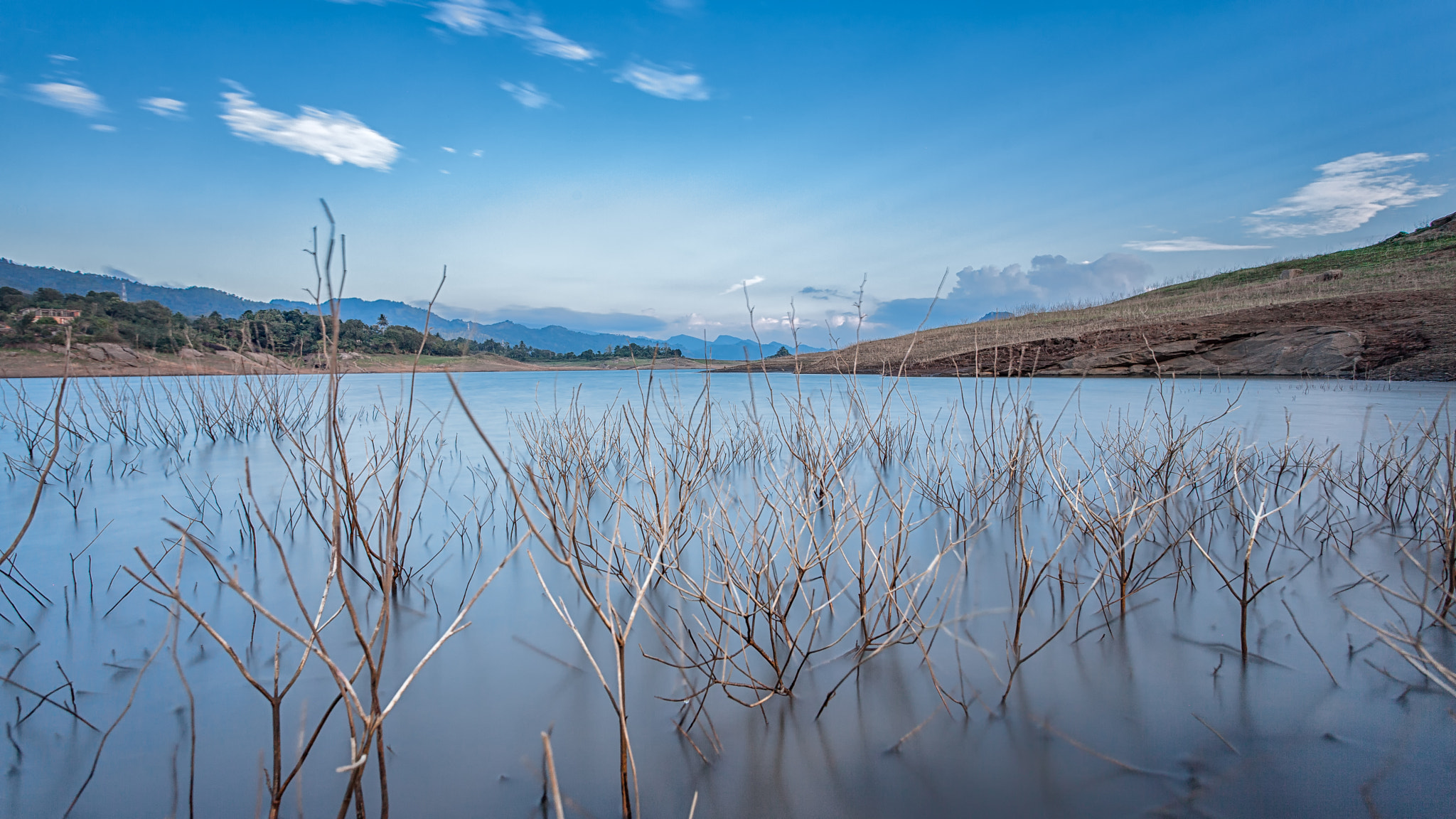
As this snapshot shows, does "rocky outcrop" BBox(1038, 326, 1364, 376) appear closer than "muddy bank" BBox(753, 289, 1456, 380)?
No

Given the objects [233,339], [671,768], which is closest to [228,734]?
[671,768]

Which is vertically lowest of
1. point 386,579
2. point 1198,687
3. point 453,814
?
point 453,814

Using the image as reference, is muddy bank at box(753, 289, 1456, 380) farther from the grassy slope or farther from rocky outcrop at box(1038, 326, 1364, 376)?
the grassy slope

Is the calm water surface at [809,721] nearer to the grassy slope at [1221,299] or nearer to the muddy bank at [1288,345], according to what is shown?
the muddy bank at [1288,345]

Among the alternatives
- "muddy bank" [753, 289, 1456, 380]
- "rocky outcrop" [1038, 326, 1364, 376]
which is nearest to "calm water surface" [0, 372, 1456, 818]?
"muddy bank" [753, 289, 1456, 380]

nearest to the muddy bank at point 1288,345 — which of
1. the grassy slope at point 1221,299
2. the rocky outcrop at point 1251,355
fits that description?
the rocky outcrop at point 1251,355

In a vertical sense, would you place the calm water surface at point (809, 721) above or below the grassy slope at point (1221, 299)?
below

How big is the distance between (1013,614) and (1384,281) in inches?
1003

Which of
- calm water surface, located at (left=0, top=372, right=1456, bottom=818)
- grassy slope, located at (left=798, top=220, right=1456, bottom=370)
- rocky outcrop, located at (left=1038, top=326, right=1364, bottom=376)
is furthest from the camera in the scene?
grassy slope, located at (left=798, top=220, right=1456, bottom=370)

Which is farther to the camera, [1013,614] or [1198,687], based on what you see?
[1013,614]

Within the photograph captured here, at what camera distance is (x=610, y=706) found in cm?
229

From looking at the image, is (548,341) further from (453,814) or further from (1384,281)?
(453,814)

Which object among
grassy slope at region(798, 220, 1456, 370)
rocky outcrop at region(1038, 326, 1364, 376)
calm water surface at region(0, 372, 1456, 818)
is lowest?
calm water surface at region(0, 372, 1456, 818)

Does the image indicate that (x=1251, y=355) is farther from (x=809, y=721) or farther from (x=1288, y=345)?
(x=809, y=721)
